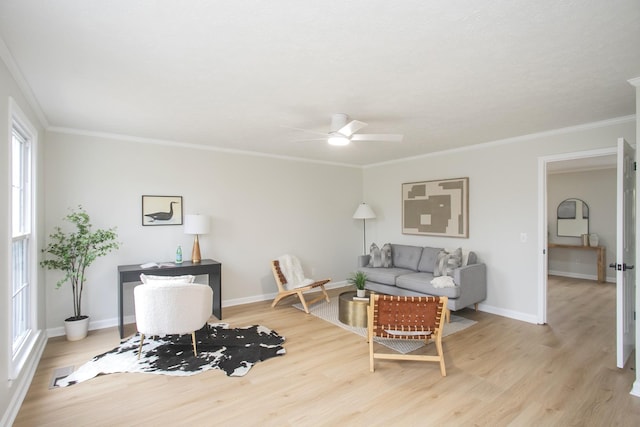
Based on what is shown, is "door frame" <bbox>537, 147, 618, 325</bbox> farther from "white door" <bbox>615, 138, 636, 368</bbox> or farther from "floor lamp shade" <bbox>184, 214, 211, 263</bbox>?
"floor lamp shade" <bbox>184, 214, 211, 263</bbox>

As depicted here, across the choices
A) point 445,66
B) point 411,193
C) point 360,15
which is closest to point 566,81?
point 445,66

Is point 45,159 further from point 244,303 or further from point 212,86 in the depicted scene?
point 244,303

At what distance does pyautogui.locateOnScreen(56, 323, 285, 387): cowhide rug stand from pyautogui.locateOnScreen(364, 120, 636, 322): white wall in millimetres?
3125

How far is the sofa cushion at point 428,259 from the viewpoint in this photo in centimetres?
511

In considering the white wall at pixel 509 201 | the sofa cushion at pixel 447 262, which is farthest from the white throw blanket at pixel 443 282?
the white wall at pixel 509 201

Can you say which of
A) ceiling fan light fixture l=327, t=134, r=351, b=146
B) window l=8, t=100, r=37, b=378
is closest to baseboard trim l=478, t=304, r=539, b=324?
ceiling fan light fixture l=327, t=134, r=351, b=146

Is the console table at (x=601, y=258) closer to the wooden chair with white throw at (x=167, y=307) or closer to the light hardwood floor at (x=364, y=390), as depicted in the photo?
the light hardwood floor at (x=364, y=390)

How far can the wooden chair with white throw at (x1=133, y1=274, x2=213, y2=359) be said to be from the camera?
121 inches

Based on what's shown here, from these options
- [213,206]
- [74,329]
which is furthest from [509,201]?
[74,329]

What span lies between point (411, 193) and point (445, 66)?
359 cm

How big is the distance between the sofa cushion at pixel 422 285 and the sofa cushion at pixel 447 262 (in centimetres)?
17

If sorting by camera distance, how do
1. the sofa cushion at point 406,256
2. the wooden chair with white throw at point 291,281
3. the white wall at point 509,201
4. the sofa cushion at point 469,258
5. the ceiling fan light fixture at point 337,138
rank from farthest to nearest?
the sofa cushion at point 406,256 < the wooden chair with white throw at point 291,281 < the sofa cushion at point 469,258 < the white wall at point 509,201 < the ceiling fan light fixture at point 337,138

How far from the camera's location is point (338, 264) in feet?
20.9

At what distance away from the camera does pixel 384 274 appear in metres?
5.10
